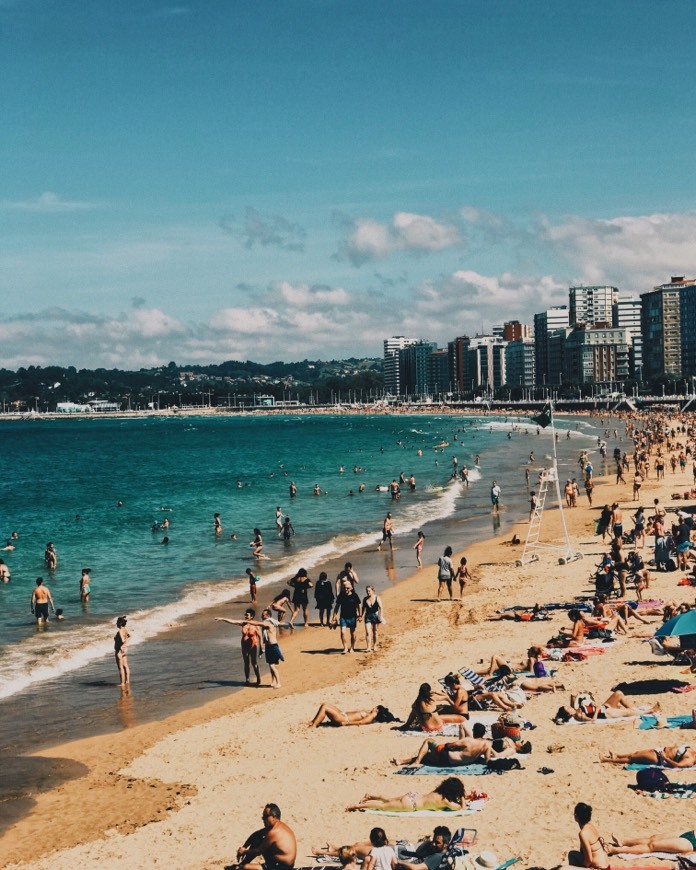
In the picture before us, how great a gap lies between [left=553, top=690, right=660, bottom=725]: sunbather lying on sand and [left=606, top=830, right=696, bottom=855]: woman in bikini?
12.3ft

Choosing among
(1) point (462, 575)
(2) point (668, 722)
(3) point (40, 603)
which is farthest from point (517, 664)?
(3) point (40, 603)

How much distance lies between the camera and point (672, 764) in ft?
35.1

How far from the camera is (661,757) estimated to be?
1084 cm

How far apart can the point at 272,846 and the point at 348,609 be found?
346 inches

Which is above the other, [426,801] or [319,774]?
[426,801]

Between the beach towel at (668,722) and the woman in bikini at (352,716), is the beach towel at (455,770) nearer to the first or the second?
the beach towel at (668,722)

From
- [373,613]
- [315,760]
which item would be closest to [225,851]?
[315,760]

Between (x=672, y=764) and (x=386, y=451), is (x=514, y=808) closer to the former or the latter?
(x=672, y=764)

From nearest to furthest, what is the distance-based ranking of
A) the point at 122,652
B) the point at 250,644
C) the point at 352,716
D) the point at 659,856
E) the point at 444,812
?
the point at 659,856 < the point at 444,812 < the point at 352,716 < the point at 250,644 < the point at 122,652

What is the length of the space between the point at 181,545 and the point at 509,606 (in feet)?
60.1

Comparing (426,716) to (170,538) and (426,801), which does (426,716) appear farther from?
(170,538)

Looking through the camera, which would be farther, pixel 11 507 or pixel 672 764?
pixel 11 507

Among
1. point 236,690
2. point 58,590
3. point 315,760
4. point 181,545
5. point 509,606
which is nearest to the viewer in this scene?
point 315,760

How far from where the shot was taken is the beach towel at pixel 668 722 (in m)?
12.1
